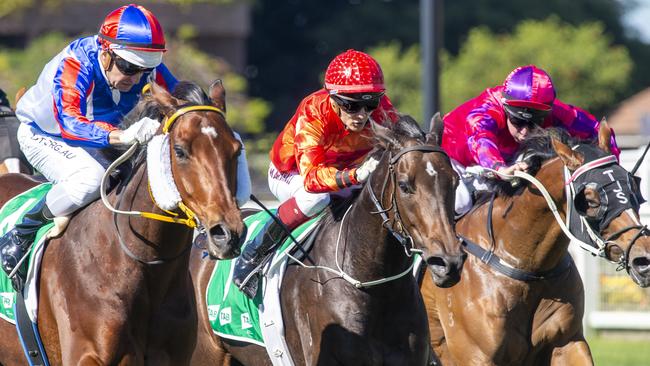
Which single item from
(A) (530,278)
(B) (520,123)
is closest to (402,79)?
(B) (520,123)

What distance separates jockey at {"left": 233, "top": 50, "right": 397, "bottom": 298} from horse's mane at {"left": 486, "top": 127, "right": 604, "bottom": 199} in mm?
881

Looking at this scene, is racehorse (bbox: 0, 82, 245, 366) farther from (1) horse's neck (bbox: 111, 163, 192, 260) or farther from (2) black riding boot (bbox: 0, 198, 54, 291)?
Result: (2) black riding boot (bbox: 0, 198, 54, 291)

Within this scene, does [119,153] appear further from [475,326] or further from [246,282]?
[475,326]

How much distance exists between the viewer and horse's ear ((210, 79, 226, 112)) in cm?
559

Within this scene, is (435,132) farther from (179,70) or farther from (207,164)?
(179,70)

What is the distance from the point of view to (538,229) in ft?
22.2

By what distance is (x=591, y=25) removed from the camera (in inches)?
1660

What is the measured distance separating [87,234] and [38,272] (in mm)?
369

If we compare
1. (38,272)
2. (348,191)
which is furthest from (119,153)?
(348,191)

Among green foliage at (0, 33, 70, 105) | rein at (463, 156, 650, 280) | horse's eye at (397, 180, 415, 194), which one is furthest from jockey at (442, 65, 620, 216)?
green foliage at (0, 33, 70, 105)

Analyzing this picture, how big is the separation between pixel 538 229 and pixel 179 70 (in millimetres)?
22278

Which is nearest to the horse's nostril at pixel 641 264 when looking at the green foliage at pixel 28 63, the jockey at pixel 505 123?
the jockey at pixel 505 123

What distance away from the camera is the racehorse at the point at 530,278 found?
6523 millimetres

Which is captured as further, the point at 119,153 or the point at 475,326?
the point at 475,326
